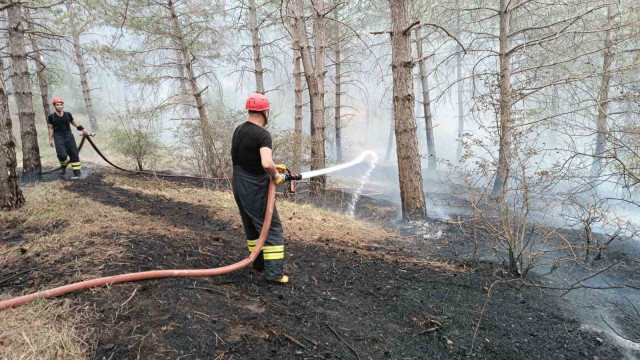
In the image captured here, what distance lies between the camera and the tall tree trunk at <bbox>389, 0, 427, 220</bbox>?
6.20m

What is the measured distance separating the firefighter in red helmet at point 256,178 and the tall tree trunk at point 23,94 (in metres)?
7.04

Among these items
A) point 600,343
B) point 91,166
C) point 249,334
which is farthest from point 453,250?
point 91,166

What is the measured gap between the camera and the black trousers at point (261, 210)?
136 inches

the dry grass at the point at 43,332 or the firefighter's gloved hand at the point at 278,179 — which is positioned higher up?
the firefighter's gloved hand at the point at 278,179

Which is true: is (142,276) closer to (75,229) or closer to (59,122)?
(75,229)

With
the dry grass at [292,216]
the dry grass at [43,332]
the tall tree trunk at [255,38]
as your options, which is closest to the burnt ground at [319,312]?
the dry grass at [43,332]

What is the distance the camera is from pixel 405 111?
6.38 m

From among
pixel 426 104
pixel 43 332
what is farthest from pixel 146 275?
A: pixel 426 104

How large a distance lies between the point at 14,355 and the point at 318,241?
3.42m

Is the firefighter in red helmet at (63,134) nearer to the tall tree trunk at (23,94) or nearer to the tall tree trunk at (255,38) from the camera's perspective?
the tall tree trunk at (23,94)

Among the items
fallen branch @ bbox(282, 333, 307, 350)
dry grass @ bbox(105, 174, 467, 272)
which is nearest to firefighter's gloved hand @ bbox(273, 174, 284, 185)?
fallen branch @ bbox(282, 333, 307, 350)

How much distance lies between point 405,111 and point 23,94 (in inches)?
328

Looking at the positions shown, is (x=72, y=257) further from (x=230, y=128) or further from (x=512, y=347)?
(x=230, y=128)

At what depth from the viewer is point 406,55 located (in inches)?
247
